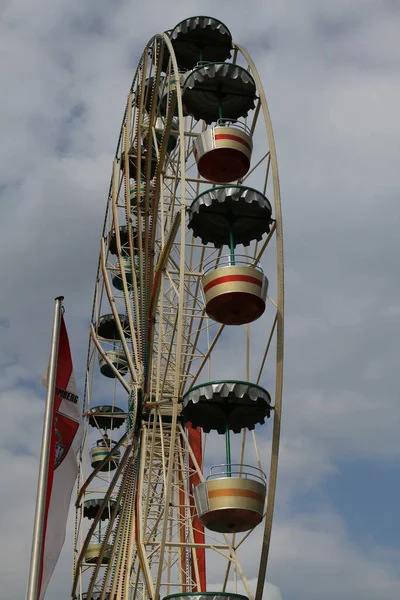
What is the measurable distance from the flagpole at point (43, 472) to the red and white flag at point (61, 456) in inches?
11.5

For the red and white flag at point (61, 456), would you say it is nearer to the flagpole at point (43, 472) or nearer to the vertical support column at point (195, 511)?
the flagpole at point (43, 472)

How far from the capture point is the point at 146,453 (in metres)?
22.3

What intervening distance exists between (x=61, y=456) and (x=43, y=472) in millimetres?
1189

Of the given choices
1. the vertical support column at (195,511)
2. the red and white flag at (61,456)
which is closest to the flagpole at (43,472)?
the red and white flag at (61,456)

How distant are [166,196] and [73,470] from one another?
17.5 m

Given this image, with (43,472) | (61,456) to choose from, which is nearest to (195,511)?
(61,456)

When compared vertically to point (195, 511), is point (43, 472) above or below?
below

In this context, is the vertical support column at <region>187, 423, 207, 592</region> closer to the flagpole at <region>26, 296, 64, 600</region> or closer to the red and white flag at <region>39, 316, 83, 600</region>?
the red and white flag at <region>39, 316, 83, 600</region>

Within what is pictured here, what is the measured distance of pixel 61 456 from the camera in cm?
1023

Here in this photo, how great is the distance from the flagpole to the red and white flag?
0.96ft

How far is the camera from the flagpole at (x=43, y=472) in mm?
8273

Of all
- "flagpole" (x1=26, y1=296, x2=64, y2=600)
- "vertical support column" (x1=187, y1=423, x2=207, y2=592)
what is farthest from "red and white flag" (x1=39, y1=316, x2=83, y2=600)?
"vertical support column" (x1=187, y1=423, x2=207, y2=592)

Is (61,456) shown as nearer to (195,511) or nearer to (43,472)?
(43,472)

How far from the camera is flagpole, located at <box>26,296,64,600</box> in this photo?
827cm
